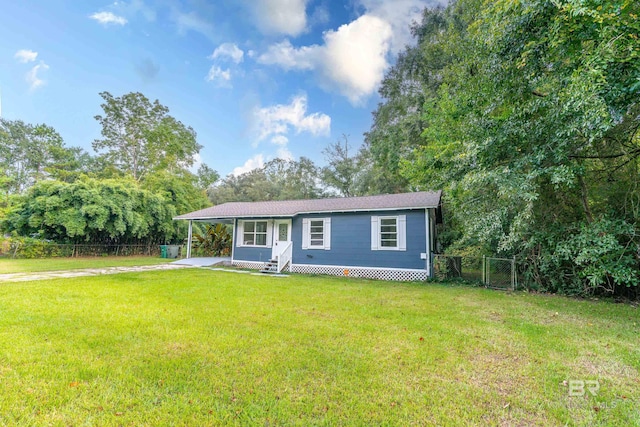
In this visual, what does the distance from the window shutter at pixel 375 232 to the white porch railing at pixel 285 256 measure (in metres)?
3.68

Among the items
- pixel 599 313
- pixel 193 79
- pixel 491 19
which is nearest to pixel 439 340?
pixel 599 313

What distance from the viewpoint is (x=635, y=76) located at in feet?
15.4

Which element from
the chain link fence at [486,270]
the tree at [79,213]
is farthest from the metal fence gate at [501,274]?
the tree at [79,213]

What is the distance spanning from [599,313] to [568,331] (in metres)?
2.39

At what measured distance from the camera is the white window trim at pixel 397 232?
34.9 feet

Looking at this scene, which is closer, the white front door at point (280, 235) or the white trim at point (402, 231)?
the white trim at point (402, 231)

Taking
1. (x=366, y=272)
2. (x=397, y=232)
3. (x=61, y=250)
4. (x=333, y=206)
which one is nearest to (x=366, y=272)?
(x=366, y=272)

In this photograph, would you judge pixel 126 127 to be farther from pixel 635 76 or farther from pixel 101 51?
pixel 635 76

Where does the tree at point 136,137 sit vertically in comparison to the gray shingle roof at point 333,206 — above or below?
above

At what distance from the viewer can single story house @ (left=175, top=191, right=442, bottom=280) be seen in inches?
412

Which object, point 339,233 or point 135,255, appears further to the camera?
point 135,255

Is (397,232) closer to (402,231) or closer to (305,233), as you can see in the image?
(402,231)

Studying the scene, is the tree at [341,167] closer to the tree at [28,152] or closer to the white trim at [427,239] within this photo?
the white trim at [427,239]

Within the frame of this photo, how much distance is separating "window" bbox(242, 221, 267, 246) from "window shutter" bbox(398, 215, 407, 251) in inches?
246
